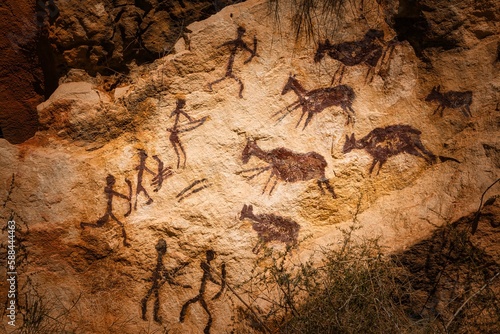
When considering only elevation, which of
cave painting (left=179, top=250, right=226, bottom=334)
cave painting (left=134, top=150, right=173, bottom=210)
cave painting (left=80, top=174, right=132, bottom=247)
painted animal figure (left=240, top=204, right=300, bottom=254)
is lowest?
cave painting (left=179, top=250, right=226, bottom=334)

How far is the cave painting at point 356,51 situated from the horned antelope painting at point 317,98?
14cm

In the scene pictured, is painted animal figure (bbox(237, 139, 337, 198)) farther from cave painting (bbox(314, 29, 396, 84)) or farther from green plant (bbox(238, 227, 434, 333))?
cave painting (bbox(314, 29, 396, 84))

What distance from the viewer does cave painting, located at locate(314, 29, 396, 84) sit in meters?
3.19

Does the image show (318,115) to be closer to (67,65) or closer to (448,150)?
(448,150)

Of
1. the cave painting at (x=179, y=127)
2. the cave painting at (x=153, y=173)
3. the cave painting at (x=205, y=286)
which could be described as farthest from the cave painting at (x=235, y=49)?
the cave painting at (x=205, y=286)

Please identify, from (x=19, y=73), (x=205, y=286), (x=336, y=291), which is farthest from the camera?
(x=19, y=73)

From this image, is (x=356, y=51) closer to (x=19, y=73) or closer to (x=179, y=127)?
(x=179, y=127)

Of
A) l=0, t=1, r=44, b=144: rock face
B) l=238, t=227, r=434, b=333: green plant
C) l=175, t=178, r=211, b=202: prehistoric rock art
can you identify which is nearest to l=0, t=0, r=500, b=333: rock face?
l=175, t=178, r=211, b=202: prehistoric rock art

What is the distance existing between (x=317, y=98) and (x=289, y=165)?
0.50 m

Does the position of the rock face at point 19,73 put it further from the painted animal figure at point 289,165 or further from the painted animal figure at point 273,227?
the painted animal figure at point 273,227

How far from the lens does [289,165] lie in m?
3.10

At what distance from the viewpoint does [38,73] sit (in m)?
3.43

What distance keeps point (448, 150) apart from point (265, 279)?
144cm

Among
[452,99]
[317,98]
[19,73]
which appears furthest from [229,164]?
[19,73]
